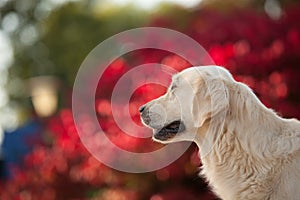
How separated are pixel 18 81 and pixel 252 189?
1947 centimetres

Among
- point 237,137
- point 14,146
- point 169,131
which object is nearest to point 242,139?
point 237,137

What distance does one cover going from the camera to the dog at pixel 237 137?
14.7ft

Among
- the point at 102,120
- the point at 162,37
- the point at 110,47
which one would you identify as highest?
the point at 162,37

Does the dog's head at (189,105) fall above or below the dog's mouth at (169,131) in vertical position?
above

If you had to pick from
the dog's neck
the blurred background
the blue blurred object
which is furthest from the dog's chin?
the blue blurred object

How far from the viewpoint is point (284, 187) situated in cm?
441

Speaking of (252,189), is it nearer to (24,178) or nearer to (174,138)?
(174,138)

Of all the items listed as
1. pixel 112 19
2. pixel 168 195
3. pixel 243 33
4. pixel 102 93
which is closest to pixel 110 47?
pixel 112 19

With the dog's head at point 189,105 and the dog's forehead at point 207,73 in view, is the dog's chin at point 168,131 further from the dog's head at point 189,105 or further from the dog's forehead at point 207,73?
the dog's forehead at point 207,73

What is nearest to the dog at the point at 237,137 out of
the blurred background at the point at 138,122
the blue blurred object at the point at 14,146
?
the blurred background at the point at 138,122

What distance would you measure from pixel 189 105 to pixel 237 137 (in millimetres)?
434

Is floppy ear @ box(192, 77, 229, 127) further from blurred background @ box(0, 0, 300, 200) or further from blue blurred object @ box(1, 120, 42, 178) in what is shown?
blue blurred object @ box(1, 120, 42, 178)

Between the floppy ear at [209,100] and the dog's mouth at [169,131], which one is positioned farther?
the dog's mouth at [169,131]

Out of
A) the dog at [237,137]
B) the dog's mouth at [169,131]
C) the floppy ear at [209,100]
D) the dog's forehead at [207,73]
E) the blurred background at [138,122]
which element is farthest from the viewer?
the blurred background at [138,122]
